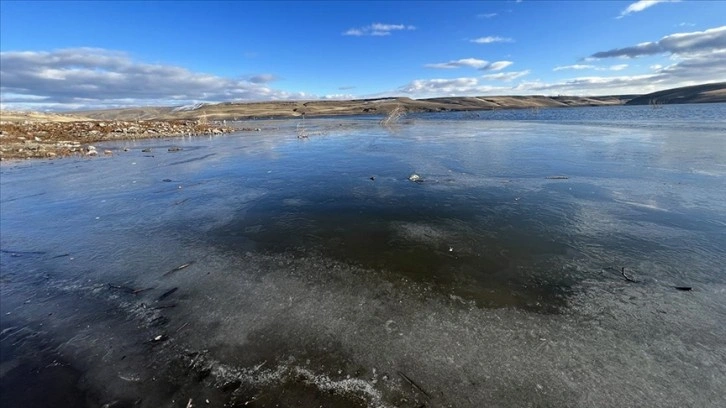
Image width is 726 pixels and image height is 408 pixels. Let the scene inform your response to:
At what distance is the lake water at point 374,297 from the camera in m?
Result: 3.28

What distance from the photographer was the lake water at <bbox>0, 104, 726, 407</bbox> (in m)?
3.28

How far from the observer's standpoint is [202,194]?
10.5 m

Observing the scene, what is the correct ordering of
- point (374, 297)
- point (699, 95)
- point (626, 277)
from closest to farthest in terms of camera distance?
point (374, 297) → point (626, 277) → point (699, 95)

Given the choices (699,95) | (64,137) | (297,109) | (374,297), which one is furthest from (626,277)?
(699,95)

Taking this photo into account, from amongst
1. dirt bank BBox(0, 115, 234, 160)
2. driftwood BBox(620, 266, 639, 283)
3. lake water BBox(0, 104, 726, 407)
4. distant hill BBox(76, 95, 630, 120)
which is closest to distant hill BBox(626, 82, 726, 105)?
distant hill BBox(76, 95, 630, 120)

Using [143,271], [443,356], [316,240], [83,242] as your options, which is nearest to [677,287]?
[443,356]

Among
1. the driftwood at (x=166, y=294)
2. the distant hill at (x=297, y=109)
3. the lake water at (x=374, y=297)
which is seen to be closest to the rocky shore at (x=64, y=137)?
the lake water at (x=374, y=297)

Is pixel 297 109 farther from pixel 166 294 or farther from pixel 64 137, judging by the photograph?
pixel 166 294

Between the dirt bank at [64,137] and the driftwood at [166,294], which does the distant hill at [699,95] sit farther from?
the driftwood at [166,294]

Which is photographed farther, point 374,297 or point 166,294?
point 166,294

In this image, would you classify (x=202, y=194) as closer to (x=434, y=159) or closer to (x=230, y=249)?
(x=230, y=249)

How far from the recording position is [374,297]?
4746 mm

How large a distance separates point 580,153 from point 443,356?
15.6m

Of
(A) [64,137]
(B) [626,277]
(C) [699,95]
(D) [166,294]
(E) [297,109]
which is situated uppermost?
(C) [699,95]
